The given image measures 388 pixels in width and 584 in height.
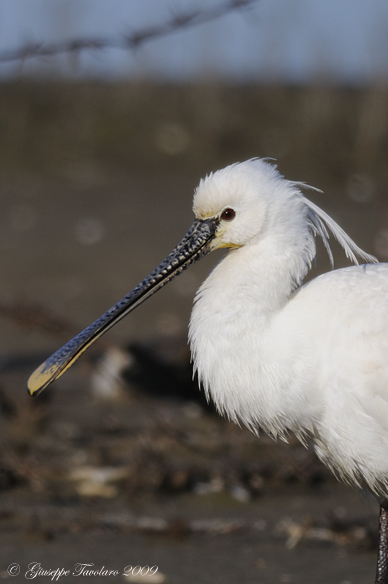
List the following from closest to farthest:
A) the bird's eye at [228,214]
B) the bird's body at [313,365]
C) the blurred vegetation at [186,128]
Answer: the bird's body at [313,365]
the bird's eye at [228,214]
the blurred vegetation at [186,128]

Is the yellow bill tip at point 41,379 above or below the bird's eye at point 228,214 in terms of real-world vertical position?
below

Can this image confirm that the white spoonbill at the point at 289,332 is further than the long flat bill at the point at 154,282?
No

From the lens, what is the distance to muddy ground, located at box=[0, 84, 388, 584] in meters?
4.08

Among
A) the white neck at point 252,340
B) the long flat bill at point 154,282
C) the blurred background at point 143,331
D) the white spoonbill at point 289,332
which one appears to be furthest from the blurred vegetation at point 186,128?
the white neck at point 252,340

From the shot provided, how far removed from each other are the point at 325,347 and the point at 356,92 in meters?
17.2

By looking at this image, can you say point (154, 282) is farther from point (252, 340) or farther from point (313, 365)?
point (313, 365)

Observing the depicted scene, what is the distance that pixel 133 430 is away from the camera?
574 cm

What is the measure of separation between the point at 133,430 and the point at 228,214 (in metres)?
2.69

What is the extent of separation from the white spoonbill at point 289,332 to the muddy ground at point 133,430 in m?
0.95

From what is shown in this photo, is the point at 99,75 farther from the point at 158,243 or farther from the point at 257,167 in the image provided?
the point at 257,167

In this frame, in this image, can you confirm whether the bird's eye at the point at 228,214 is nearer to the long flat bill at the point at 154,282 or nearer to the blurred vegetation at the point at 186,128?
the long flat bill at the point at 154,282

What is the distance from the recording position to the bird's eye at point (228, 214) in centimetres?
345

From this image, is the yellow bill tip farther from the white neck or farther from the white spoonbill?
the white neck

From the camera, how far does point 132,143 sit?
16.0m
